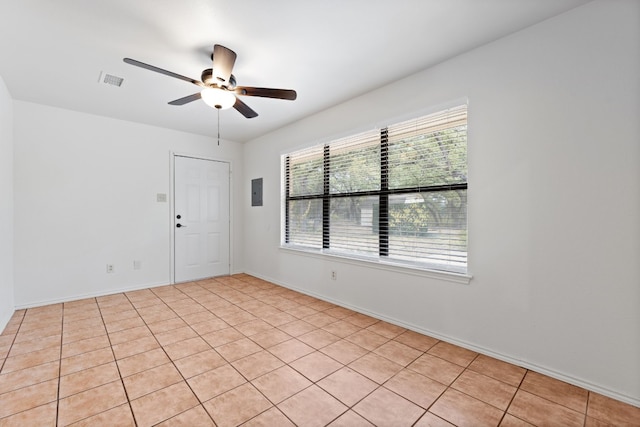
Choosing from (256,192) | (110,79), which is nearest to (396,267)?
(256,192)

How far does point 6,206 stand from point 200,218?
2256mm

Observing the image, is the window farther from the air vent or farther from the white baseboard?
the air vent

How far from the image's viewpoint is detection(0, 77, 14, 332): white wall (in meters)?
2.87

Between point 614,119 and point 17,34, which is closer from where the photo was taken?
point 614,119

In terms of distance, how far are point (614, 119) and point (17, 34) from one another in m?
4.17

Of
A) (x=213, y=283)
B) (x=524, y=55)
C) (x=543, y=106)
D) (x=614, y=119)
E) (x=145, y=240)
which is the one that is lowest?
(x=213, y=283)

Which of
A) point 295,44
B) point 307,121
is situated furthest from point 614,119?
point 307,121

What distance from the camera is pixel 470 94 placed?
7.91 ft

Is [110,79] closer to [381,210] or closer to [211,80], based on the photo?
[211,80]

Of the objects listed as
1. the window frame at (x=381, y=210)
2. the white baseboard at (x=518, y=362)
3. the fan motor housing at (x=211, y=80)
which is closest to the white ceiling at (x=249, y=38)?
the fan motor housing at (x=211, y=80)

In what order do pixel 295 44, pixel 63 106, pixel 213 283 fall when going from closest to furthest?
pixel 295 44, pixel 63 106, pixel 213 283

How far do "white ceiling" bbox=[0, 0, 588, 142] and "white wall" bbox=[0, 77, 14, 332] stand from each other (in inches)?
10.6

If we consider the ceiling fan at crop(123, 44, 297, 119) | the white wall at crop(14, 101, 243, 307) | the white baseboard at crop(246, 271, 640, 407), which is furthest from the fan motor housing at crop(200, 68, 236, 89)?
the white baseboard at crop(246, 271, 640, 407)

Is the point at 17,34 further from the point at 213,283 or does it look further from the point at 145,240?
the point at 213,283
